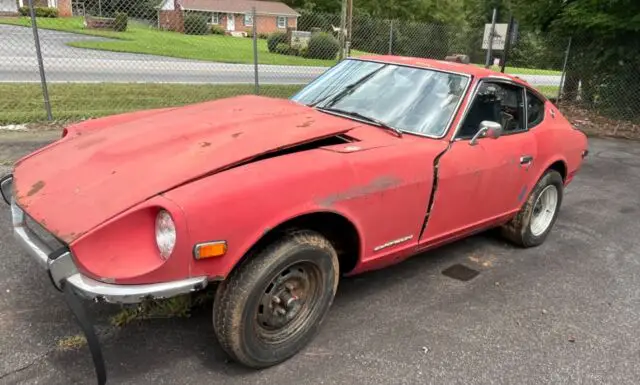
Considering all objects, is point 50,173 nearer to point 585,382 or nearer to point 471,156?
point 471,156

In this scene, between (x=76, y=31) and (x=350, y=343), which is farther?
(x=76, y=31)

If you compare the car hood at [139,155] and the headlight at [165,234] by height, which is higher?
the car hood at [139,155]

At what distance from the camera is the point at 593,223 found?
5.48m

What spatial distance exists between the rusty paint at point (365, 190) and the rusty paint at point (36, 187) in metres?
1.48

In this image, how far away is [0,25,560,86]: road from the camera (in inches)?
511

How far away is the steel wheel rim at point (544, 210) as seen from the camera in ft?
15.4

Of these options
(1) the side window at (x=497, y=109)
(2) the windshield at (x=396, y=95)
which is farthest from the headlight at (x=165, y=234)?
(1) the side window at (x=497, y=109)

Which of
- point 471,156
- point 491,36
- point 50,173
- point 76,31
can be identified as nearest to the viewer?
point 50,173

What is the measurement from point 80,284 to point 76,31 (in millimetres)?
29662

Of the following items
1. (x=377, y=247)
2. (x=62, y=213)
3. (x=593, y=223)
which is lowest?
(x=593, y=223)

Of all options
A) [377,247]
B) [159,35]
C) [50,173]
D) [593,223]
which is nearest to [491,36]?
[593,223]

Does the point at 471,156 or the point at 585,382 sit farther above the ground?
the point at 471,156

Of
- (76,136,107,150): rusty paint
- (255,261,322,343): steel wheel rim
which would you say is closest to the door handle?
(255,261,322,343): steel wheel rim

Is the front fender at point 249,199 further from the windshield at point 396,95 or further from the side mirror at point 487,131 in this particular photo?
the side mirror at point 487,131
